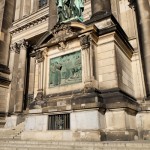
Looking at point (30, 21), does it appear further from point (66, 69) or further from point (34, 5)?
point (66, 69)

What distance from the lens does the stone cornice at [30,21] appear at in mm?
20316

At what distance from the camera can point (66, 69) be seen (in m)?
9.92

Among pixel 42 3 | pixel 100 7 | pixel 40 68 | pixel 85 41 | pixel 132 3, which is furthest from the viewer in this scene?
pixel 42 3

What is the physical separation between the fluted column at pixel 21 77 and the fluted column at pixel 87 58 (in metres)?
12.1

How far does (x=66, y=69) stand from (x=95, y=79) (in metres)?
1.82

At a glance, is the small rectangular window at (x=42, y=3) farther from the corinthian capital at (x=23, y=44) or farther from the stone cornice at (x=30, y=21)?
the corinthian capital at (x=23, y=44)

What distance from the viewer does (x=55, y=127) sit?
8.84m

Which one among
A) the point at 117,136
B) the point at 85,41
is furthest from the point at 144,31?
the point at 117,136

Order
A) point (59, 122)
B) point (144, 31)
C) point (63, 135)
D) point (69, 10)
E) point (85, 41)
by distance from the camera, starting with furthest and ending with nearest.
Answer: point (144, 31)
point (69, 10)
point (85, 41)
point (59, 122)
point (63, 135)

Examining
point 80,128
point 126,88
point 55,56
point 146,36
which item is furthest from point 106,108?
point 146,36

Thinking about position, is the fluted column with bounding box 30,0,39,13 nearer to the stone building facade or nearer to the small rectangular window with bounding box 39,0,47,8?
the small rectangular window with bounding box 39,0,47,8

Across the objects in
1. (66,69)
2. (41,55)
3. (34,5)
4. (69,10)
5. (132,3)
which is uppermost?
(34,5)

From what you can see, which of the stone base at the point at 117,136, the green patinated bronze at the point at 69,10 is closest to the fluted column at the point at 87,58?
the stone base at the point at 117,136

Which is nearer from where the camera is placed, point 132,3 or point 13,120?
point 132,3
